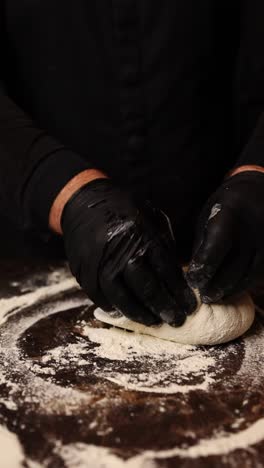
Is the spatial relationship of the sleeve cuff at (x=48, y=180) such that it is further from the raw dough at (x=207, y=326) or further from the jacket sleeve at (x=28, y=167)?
the raw dough at (x=207, y=326)

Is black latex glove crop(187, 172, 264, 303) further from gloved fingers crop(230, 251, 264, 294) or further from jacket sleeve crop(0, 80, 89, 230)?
jacket sleeve crop(0, 80, 89, 230)

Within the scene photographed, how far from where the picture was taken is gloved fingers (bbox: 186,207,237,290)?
117 cm

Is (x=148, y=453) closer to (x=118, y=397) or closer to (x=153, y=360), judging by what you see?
(x=118, y=397)

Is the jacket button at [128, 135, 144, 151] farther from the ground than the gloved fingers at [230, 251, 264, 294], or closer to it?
farther from the ground

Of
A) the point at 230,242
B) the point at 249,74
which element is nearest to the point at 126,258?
the point at 230,242

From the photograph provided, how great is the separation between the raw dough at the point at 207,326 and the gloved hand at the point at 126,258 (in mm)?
28

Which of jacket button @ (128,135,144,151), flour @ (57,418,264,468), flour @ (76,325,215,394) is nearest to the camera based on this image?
flour @ (57,418,264,468)

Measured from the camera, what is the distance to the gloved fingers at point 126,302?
1.18m

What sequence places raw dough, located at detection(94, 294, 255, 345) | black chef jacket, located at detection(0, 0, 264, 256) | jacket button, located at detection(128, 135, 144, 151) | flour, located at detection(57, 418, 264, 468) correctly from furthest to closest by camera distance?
jacket button, located at detection(128, 135, 144, 151) < black chef jacket, located at detection(0, 0, 264, 256) < raw dough, located at detection(94, 294, 255, 345) < flour, located at detection(57, 418, 264, 468)

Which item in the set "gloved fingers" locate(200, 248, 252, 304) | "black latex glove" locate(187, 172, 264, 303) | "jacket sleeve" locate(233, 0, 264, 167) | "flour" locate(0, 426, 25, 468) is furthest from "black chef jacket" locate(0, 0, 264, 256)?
"flour" locate(0, 426, 25, 468)

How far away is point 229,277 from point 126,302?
8.8 inches

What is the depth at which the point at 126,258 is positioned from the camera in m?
1.17

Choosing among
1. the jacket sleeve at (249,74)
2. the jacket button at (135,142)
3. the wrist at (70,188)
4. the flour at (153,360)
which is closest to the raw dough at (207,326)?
the flour at (153,360)

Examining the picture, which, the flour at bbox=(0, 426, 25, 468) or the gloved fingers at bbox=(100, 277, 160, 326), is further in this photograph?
the gloved fingers at bbox=(100, 277, 160, 326)
